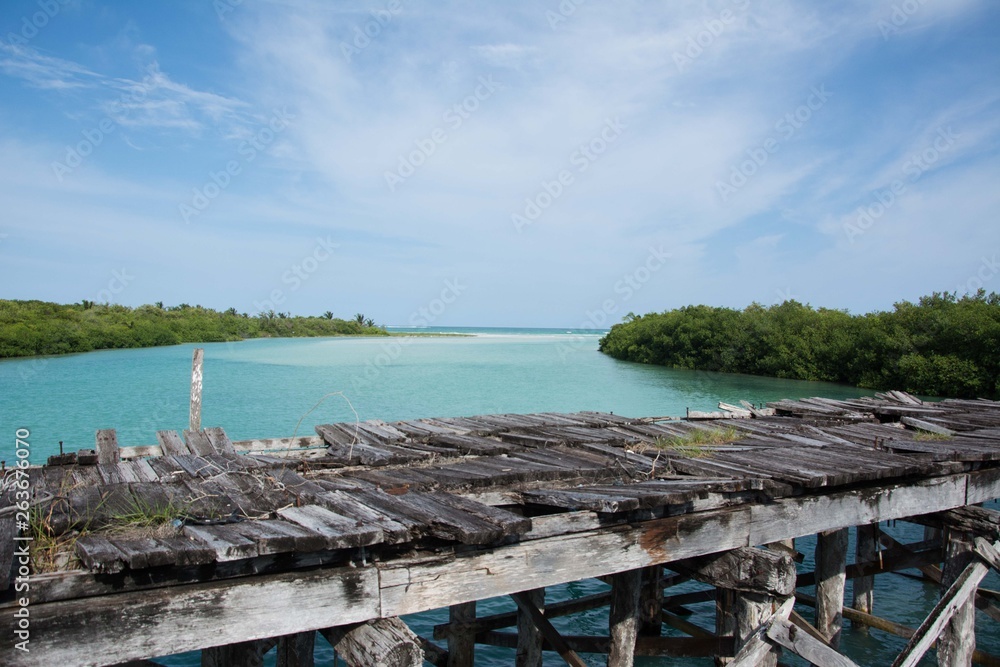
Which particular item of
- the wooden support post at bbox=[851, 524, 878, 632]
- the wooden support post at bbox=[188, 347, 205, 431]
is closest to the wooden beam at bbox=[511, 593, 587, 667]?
the wooden support post at bbox=[188, 347, 205, 431]

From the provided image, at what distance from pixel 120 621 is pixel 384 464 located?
2.96 meters

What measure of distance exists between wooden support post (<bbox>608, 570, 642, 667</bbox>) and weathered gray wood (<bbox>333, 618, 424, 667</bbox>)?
106 inches

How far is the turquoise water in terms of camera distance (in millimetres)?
11000

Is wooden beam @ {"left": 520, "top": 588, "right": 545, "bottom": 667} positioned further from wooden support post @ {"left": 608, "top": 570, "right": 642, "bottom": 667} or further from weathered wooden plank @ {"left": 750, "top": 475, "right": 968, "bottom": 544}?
weathered wooden plank @ {"left": 750, "top": 475, "right": 968, "bottom": 544}

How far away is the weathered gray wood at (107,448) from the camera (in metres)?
6.32

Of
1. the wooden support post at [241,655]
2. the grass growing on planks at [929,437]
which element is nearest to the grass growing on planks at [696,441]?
the grass growing on planks at [929,437]

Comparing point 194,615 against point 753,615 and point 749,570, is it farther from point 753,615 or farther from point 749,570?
point 753,615

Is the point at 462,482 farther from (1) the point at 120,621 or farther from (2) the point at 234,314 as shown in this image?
(2) the point at 234,314

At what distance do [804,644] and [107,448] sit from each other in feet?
19.9

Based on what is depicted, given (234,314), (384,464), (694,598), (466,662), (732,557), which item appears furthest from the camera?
(234,314)

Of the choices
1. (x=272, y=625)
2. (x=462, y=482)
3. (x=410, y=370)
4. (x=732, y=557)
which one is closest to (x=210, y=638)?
(x=272, y=625)

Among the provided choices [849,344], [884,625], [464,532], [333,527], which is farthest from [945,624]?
[849,344]

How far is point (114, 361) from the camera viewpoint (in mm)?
52156

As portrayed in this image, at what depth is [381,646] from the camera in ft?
12.3
